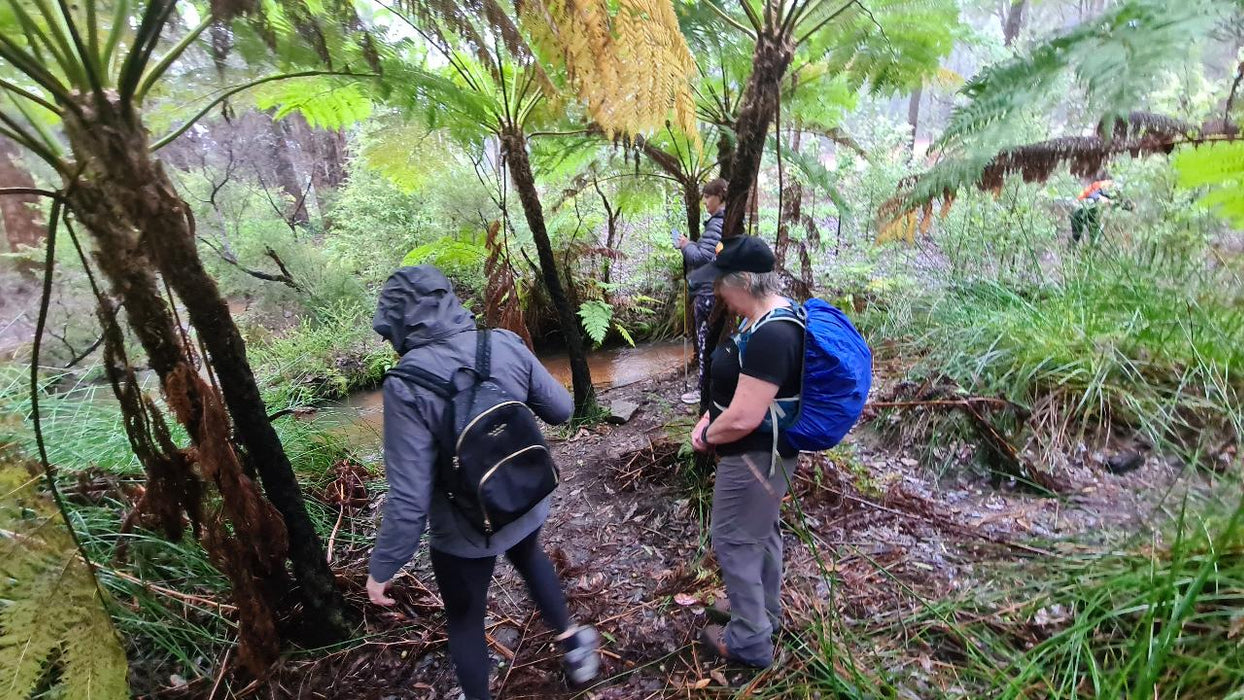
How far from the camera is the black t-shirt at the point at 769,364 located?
181 cm

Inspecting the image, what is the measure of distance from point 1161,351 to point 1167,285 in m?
0.58

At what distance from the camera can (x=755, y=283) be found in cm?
195

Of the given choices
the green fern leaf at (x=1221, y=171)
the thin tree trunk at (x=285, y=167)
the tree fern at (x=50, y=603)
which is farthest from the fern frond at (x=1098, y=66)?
the thin tree trunk at (x=285, y=167)

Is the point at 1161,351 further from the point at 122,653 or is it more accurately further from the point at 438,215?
the point at 438,215

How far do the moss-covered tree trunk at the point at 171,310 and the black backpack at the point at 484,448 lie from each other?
0.63 meters

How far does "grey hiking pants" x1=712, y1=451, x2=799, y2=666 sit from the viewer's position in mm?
2000

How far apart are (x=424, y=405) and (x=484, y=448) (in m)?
Result: 0.24

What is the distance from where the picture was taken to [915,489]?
122 inches

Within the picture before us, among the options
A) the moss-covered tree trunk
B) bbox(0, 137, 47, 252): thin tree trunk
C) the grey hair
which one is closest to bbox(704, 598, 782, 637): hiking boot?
the grey hair

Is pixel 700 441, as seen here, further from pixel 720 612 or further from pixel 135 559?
pixel 135 559

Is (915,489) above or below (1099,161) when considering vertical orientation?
below

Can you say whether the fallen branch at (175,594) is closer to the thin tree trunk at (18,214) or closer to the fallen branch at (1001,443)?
the fallen branch at (1001,443)

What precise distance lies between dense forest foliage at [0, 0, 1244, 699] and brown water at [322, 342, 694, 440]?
Answer: 4.95 ft

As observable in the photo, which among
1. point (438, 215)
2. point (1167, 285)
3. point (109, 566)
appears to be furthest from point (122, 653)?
point (438, 215)
